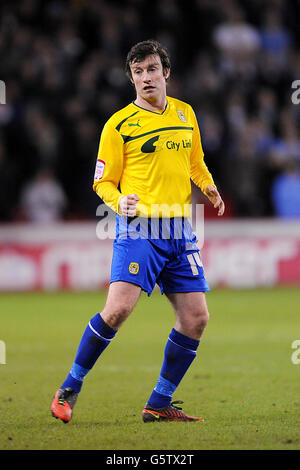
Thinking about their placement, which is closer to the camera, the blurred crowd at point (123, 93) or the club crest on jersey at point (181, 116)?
the club crest on jersey at point (181, 116)

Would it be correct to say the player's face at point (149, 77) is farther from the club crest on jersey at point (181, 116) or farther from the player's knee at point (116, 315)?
the player's knee at point (116, 315)

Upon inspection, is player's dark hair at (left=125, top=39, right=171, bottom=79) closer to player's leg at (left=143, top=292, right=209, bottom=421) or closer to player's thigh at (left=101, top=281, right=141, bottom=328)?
player's thigh at (left=101, top=281, right=141, bottom=328)

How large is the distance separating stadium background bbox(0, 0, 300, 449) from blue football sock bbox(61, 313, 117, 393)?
6138mm

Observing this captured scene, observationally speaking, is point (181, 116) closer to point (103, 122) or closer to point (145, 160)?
point (145, 160)

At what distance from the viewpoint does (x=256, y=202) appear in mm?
14438

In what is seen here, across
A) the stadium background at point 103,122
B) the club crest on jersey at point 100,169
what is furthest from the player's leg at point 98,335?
the stadium background at point 103,122

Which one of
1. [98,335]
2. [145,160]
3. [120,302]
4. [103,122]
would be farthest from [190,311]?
[103,122]

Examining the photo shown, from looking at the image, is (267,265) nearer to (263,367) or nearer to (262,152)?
(262,152)

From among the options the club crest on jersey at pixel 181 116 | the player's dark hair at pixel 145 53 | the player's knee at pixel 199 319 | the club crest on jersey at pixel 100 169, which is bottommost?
the player's knee at pixel 199 319

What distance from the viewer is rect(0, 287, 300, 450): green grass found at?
4785 mm

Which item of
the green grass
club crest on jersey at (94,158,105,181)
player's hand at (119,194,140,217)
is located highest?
club crest on jersey at (94,158,105,181)

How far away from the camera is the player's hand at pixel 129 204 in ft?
16.5

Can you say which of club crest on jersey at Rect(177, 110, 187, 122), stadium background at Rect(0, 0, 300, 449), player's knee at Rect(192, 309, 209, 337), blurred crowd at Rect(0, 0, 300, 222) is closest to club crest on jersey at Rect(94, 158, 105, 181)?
club crest on jersey at Rect(177, 110, 187, 122)

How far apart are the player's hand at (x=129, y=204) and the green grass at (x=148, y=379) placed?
1.24 metres
